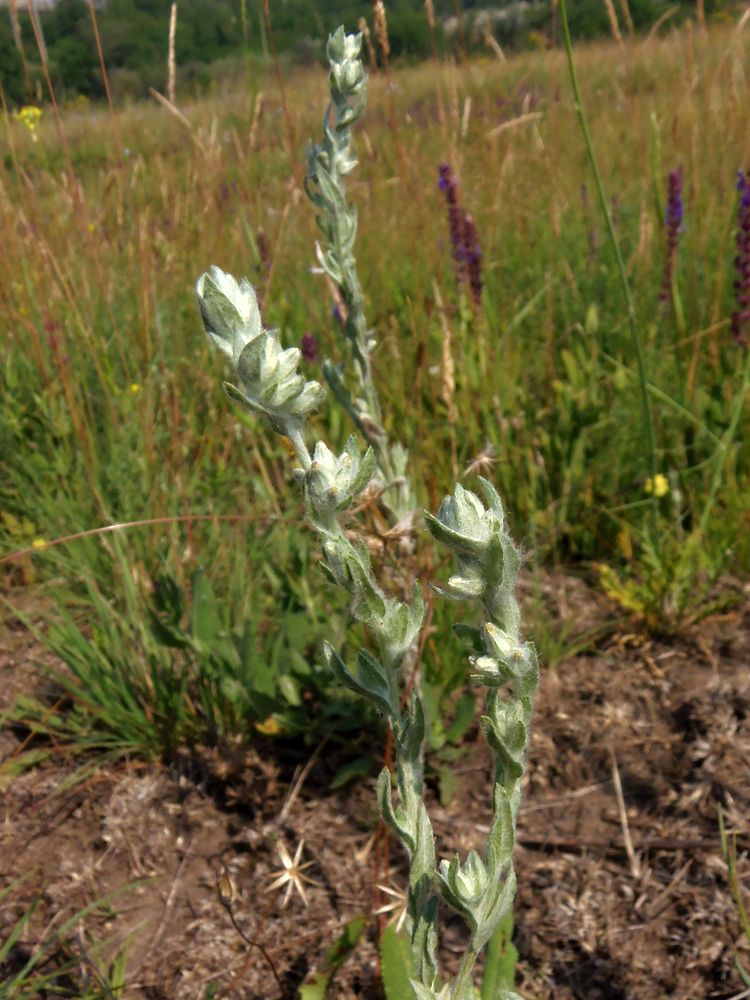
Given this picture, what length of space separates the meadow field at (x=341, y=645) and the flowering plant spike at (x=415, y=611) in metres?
0.49

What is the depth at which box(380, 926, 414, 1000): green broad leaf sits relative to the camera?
1.09 m

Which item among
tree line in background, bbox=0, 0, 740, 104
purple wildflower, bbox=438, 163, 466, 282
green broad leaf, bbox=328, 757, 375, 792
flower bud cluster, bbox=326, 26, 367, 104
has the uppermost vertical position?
tree line in background, bbox=0, 0, 740, 104

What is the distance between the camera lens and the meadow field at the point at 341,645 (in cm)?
141

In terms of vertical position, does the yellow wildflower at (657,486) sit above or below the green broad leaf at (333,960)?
above

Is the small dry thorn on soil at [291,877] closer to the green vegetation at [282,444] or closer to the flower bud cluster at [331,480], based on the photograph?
the green vegetation at [282,444]

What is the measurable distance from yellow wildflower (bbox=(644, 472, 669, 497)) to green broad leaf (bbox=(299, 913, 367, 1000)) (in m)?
1.14

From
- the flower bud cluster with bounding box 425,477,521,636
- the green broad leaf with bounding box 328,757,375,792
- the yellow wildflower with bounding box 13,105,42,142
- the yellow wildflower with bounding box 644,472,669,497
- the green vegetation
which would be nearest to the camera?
the flower bud cluster with bounding box 425,477,521,636

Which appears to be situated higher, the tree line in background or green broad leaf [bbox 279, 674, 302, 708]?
the tree line in background

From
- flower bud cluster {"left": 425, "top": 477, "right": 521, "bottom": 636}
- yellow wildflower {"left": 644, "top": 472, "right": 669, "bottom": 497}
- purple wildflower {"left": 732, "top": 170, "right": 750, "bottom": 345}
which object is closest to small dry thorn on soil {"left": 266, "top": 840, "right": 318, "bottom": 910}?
flower bud cluster {"left": 425, "top": 477, "right": 521, "bottom": 636}

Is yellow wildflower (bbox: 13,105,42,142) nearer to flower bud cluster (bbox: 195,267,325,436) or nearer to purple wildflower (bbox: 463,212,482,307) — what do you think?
purple wildflower (bbox: 463,212,482,307)

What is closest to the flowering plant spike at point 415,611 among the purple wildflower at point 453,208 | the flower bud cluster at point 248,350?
the flower bud cluster at point 248,350

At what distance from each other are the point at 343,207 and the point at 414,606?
35.5 inches

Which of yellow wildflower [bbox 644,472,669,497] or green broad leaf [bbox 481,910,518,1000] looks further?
yellow wildflower [bbox 644,472,669,497]

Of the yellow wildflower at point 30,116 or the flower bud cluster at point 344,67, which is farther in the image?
the yellow wildflower at point 30,116
